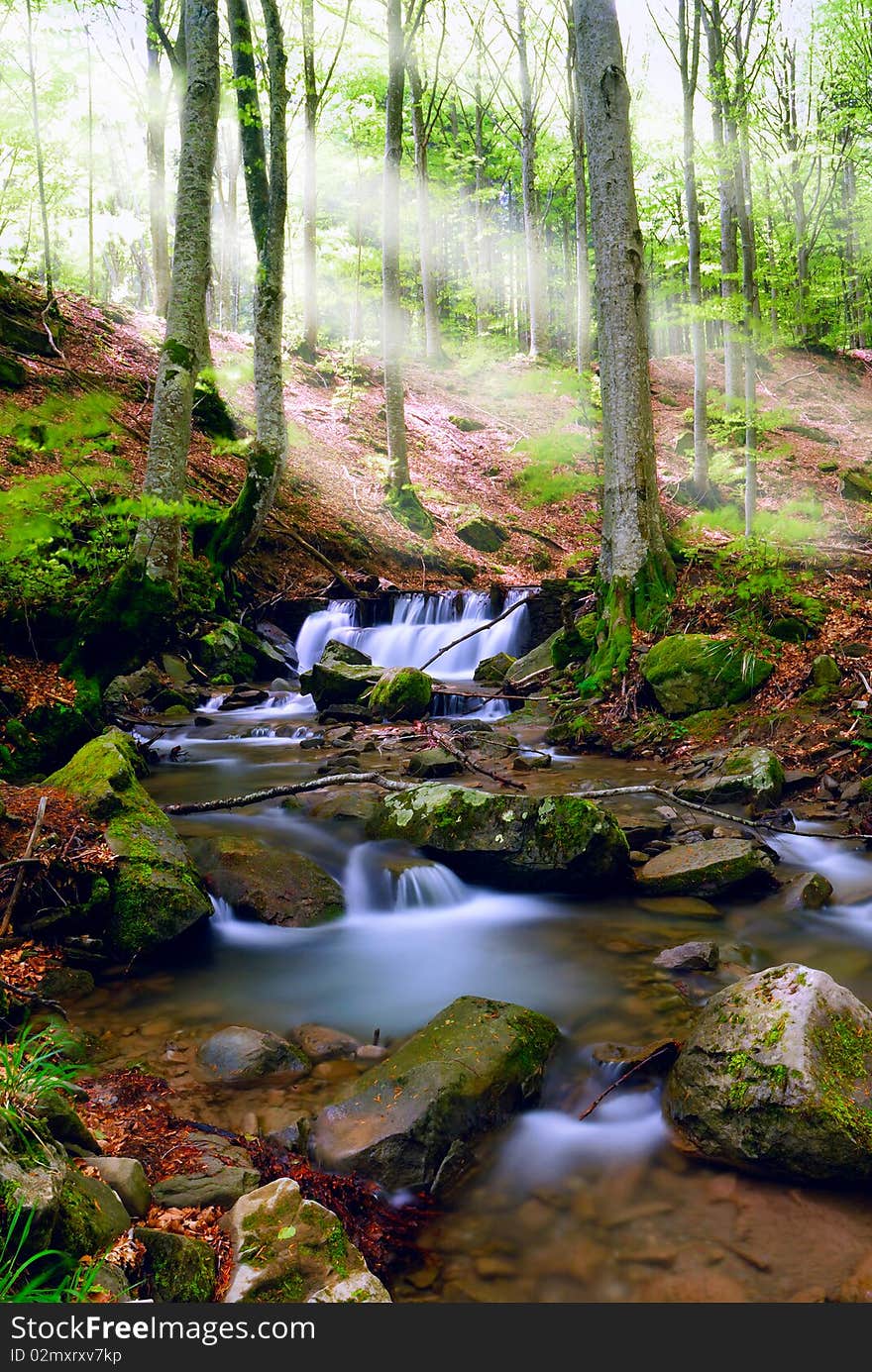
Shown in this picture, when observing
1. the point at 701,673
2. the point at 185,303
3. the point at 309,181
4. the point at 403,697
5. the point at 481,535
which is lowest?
the point at 403,697

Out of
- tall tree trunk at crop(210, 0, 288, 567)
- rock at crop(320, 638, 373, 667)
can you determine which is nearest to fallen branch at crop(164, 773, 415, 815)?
rock at crop(320, 638, 373, 667)

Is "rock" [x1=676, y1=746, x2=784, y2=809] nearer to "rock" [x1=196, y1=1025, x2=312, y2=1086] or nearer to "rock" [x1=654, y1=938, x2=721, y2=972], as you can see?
"rock" [x1=654, y1=938, x2=721, y2=972]

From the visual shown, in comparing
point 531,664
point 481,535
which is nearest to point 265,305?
point 481,535

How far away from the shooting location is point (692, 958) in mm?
4398

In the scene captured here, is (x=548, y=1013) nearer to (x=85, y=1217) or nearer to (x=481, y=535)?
(x=85, y=1217)

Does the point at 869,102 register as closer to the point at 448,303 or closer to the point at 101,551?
the point at 101,551

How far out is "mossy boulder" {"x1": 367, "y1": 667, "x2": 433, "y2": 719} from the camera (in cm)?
1000

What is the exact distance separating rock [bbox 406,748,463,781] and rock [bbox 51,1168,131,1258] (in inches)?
215

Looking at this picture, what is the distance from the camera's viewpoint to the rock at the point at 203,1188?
2.39m

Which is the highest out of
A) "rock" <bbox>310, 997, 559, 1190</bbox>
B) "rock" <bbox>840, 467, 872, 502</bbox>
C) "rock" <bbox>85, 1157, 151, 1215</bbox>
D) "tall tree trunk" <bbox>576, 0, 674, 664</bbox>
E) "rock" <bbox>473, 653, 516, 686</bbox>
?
"tall tree trunk" <bbox>576, 0, 674, 664</bbox>

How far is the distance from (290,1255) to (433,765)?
5527mm

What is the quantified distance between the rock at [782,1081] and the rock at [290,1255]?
1.49 meters

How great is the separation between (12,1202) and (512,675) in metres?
9.80

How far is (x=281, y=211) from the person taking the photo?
1288cm
